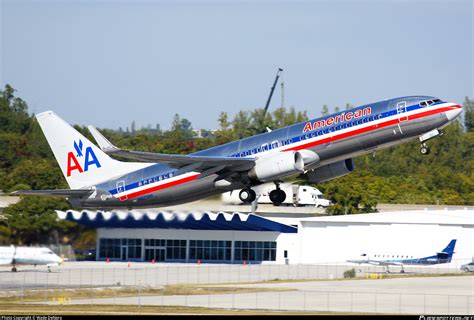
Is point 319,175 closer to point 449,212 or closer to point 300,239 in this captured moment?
point 300,239

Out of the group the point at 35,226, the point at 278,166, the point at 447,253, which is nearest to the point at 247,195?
the point at 278,166

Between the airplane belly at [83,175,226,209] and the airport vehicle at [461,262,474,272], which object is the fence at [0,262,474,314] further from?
the airport vehicle at [461,262,474,272]

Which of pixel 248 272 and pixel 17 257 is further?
pixel 248 272

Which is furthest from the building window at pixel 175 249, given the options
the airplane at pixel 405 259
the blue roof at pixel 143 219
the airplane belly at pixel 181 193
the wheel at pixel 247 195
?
the airplane at pixel 405 259

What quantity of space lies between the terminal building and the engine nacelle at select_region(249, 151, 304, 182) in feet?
15.2

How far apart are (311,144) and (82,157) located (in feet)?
56.6

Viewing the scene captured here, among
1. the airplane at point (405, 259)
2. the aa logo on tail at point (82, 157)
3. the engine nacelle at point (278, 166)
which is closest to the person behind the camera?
the engine nacelle at point (278, 166)

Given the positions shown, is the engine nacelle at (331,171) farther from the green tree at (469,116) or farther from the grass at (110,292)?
the green tree at (469,116)

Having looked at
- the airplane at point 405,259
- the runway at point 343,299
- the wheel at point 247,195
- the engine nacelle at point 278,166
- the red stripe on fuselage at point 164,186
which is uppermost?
the engine nacelle at point 278,166

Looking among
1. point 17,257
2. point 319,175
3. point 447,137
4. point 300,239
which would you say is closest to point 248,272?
point 300,239

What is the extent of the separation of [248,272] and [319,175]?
1487cm

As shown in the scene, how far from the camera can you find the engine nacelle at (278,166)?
54031 mm

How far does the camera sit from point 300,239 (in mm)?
79625

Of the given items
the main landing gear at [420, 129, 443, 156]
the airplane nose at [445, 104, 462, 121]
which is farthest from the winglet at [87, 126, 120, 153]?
the airplane nose at [445, 104, 462, 121]
